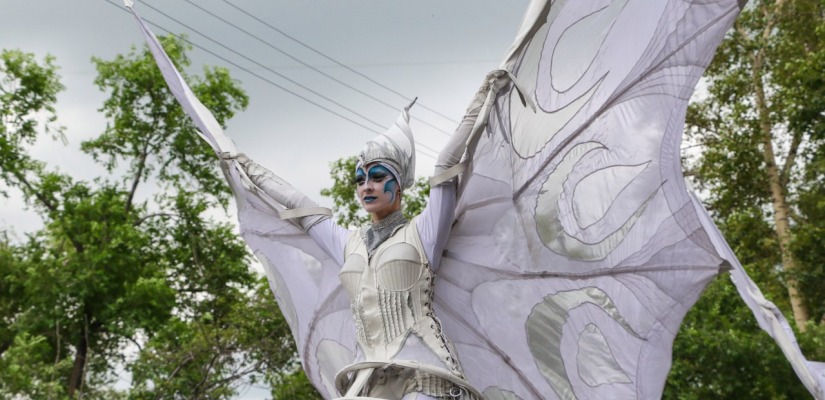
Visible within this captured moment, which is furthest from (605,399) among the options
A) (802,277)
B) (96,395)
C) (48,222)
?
(48,222)

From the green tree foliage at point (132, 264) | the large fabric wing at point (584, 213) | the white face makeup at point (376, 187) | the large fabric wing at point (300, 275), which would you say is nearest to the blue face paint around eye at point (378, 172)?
the white face makeup at point (376, 187)

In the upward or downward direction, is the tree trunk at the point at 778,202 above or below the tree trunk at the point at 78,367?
above

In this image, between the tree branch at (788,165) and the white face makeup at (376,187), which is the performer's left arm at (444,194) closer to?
the white face makeup at (376,187)

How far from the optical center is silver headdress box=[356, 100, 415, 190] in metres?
4.76

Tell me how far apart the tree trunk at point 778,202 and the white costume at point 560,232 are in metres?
12.1

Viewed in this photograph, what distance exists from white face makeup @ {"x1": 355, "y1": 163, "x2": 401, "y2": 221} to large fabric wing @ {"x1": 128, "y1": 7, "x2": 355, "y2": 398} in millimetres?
824

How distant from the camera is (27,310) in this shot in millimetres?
15695

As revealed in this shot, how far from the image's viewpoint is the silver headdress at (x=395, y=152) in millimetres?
4762

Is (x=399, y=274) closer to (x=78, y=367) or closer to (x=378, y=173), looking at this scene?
(x=378, y=173)

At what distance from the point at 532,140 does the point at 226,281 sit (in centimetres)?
1294

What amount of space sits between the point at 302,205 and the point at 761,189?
14157 mm

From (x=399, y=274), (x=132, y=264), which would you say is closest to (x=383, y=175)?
(x=399, y=274)

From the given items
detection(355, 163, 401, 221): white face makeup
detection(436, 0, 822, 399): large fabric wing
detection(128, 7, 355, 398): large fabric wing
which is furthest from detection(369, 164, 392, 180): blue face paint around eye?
detection(128, 7, 355, 398): large fabric wing

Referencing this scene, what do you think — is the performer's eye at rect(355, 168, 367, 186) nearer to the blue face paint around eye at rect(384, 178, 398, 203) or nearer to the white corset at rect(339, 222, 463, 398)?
the blue face paint around eye at rect(384, 178, 398, 203)
